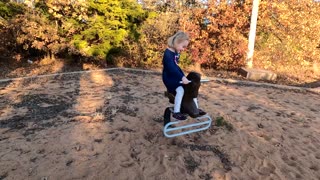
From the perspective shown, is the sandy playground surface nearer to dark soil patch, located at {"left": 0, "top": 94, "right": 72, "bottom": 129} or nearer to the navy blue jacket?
dark soil patch, located at {"left": 0, "top": 94, "right": 72, "bottom": 129}

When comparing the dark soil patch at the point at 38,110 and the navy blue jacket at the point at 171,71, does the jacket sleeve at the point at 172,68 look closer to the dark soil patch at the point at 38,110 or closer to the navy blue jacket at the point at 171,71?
the navy blue jacket at the point at 171,71

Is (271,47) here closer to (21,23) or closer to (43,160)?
(21,23)

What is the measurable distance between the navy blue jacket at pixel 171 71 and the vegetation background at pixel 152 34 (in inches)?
249

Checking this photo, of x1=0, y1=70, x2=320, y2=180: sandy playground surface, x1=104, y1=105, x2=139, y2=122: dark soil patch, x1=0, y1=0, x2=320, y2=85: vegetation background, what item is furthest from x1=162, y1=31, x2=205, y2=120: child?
x1=0, y1=0, x2=320, y2=85: vegetation background

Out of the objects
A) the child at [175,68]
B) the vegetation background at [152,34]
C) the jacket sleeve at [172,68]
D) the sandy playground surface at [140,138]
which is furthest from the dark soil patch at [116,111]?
the vegetation background at [152,34]

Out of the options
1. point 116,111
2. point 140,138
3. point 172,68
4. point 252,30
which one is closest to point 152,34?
point 252,30

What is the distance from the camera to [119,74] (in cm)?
908

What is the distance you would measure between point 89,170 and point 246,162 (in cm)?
200

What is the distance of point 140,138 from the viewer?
14.1ft

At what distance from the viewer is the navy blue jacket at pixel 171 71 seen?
3.86m

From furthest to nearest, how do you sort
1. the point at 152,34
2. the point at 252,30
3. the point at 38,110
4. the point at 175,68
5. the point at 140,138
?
the point at 152,34
the point at 252,30
the point at 38,110
the point at 140,138
the point at 175,68

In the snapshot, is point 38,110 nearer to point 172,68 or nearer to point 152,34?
point 172,68

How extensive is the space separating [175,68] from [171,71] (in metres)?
0.07

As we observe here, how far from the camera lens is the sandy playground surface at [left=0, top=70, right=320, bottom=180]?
3.48 meters
